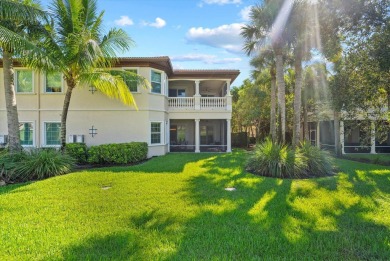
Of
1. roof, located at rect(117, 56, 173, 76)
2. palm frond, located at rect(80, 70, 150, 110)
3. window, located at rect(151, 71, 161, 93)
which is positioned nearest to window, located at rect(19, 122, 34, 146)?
palm frond, located at rect(80, 70, 150, 110)

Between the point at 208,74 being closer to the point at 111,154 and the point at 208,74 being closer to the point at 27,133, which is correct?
the point at 111,154

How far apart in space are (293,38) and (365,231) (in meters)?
10.3

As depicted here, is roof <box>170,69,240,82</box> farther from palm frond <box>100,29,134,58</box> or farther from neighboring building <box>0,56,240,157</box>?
palm frond <box>100,29,134,58</box>

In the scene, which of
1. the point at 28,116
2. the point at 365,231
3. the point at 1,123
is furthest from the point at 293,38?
the point at 1,123

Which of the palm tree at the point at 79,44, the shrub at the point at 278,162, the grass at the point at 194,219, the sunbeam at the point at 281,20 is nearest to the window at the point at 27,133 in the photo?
the palm tree at the point at 79,44

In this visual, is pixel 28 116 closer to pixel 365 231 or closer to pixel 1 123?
pixel 1 123

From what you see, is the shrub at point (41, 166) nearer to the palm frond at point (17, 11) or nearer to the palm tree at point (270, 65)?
the palm frond at point (17, 11)

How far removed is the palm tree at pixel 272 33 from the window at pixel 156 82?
6237 mm

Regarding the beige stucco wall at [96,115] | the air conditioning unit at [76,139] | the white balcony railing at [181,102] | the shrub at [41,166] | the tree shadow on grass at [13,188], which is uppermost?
the white balcony railing at [181,102]

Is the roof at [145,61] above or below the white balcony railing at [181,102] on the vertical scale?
above

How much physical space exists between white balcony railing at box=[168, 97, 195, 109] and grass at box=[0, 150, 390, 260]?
10494 mm

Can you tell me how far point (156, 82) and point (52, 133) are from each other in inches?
300

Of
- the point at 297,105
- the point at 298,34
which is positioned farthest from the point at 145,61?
the point at 297,105

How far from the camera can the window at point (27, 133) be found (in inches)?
615
